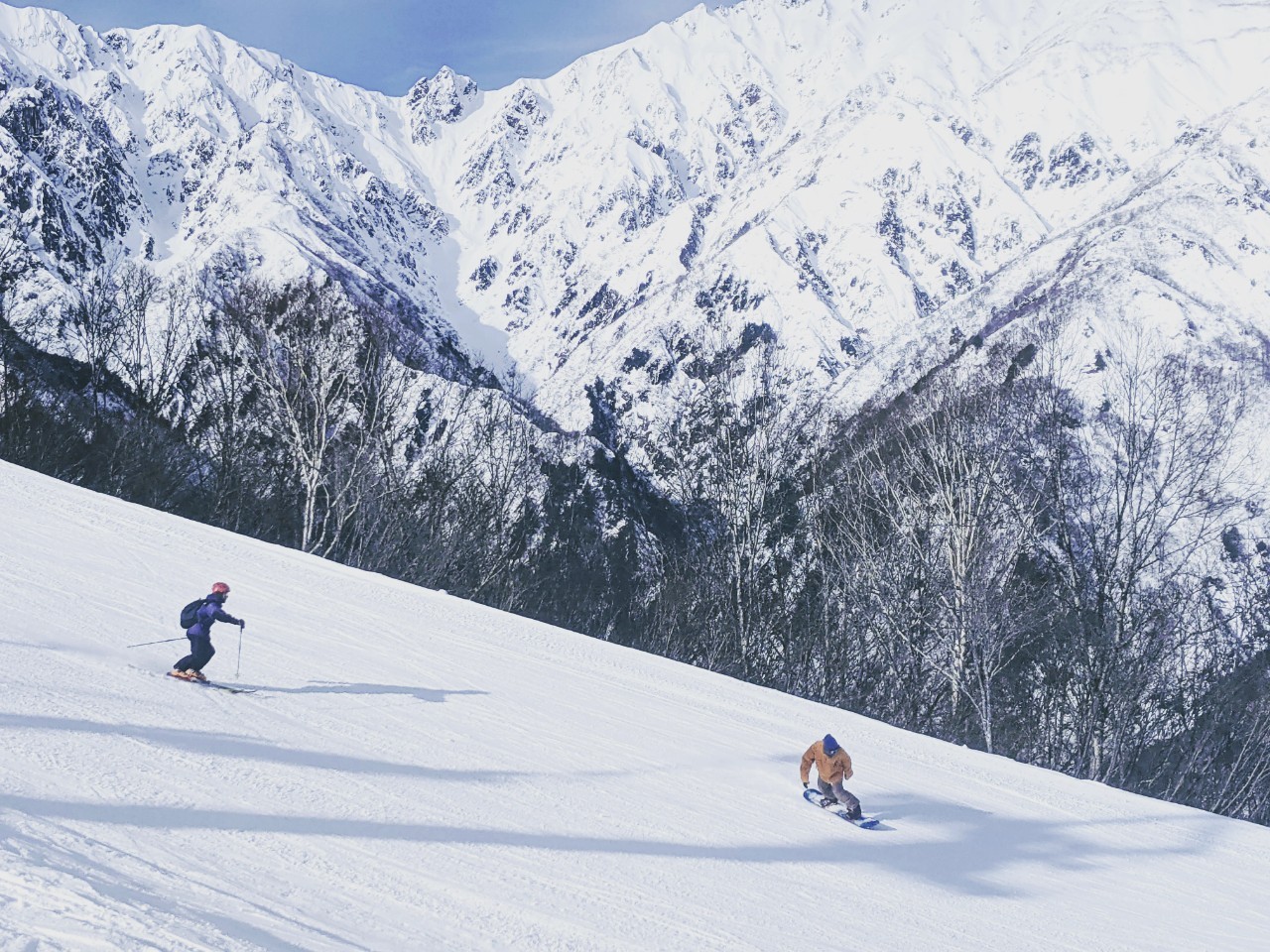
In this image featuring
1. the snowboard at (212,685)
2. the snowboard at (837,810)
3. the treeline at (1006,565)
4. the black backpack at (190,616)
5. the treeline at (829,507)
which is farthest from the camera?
the treeline at (829,507)

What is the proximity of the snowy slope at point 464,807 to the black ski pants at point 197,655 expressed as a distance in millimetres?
343

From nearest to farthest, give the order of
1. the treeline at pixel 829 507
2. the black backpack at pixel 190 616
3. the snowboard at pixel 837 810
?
the black backpack at pixel 190 616
the snowboard at pixel 837 810
the treeline at pixel 829 507

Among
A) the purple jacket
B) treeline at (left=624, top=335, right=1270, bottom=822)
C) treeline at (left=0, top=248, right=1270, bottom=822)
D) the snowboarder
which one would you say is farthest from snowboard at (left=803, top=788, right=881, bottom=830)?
treeline at (left=0, top=248, right=1270, bottom=822)

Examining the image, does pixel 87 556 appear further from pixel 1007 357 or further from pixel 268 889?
pixel 1007 357

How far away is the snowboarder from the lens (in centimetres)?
908

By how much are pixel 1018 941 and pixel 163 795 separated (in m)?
6.28

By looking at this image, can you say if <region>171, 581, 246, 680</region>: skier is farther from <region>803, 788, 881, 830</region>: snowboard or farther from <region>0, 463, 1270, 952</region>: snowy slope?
<region>803, 788, 881, 830</region>: snowboard

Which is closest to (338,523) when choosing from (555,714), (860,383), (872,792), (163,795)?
(555,714)

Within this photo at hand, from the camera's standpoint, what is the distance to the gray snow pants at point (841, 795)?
905 centimetres

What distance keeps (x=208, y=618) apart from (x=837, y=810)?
6498 mm

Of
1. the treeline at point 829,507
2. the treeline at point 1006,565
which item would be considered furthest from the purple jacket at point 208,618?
the treeline at point 1006,565

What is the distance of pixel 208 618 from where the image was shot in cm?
861

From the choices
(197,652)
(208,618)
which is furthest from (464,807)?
(208,618)

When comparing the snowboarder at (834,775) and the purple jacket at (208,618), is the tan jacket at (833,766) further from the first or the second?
the purple jacket at (208,618)
